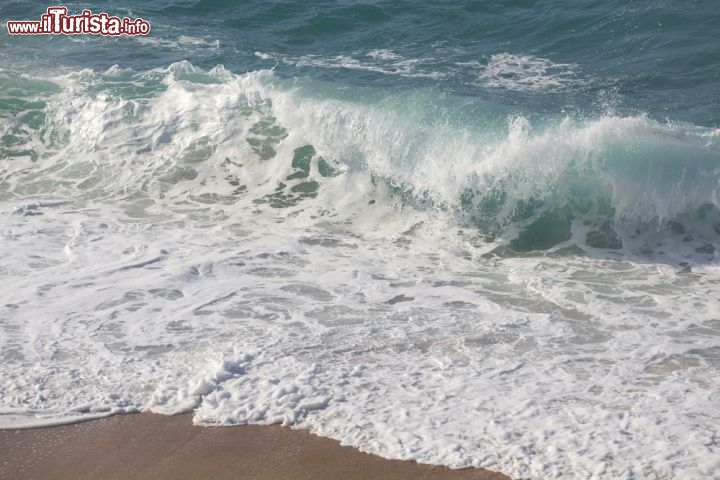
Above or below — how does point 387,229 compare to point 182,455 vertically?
above

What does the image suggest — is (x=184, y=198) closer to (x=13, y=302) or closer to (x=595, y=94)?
(x=13, y=302)

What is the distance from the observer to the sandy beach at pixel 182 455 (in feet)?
14.4

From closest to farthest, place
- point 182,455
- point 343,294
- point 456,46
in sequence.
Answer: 1. point 182,455
2. point 343,294
3. point 456,46

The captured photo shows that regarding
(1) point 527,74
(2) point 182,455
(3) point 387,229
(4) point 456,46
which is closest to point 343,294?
(3) point 387,229

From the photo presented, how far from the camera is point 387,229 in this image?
849 centimetres

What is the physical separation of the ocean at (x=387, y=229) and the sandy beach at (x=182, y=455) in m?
0.12

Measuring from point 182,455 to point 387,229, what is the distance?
4.29 metres

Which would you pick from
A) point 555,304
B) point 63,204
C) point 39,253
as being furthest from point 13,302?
point 555,304

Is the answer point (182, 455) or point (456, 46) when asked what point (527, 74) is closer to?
point (456, 46)

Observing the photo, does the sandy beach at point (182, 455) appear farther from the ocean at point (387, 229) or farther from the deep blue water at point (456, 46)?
the deep blue water at point (456, 46)

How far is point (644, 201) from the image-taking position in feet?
27.8

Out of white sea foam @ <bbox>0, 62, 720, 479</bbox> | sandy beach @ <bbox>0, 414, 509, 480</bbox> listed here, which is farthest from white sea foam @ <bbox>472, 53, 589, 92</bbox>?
sandy beach @ <bbox>0, 414, 509, 480</bbox>

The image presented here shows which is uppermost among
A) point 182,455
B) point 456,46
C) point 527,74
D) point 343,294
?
point 456,46

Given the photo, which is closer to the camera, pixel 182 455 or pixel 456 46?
pixel 182 455
